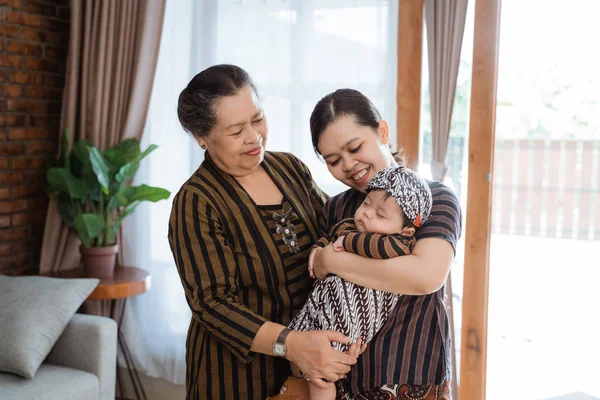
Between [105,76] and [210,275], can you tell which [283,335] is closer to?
[210,275]

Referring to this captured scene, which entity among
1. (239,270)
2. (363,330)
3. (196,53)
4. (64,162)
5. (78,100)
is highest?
(196,53)

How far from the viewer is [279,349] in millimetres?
1599

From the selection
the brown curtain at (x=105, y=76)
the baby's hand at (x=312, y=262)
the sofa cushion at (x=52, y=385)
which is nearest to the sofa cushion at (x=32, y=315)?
the sofa cushion at (x=52, y=385)

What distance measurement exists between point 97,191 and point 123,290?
0.54 meters

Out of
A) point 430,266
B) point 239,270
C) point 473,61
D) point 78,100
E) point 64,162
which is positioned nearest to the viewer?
point 430,266

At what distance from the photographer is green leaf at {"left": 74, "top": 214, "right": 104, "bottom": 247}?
3240 millimetres

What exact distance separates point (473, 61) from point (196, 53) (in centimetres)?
152

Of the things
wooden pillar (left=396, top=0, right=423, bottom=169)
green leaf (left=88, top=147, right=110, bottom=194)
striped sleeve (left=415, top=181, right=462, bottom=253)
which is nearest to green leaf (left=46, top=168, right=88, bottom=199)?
green leaf (left=88, top=147, right=110, bottom=194)

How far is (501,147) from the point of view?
2.85 meters

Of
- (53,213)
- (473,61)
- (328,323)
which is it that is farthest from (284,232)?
(53,213)

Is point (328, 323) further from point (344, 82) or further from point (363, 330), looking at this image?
point (344, 82)

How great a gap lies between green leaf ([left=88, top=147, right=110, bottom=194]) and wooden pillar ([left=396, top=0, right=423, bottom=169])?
1475 millimetres

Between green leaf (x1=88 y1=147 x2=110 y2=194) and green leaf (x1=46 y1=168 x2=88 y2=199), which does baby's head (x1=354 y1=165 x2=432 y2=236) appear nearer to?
green leaf (x1=88 y1=147 x2=110 y2=194)

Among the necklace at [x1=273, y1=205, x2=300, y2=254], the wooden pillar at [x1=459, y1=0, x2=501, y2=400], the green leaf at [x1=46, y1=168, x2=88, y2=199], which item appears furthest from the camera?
the green leaf at [x1=46, y1=168, x2=88, y2=199]
